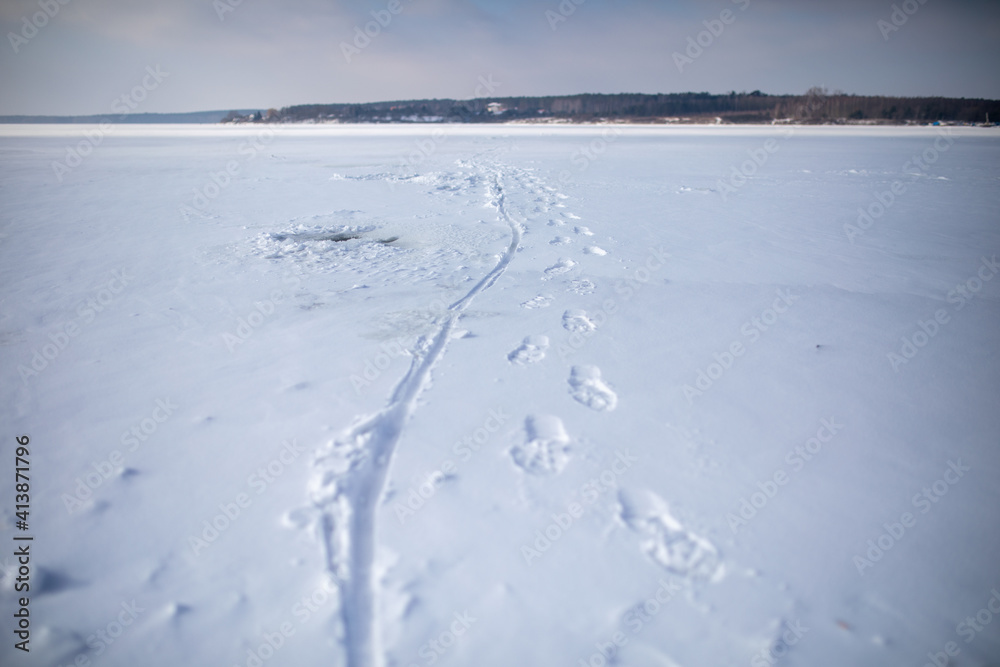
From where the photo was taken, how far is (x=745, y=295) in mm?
3666

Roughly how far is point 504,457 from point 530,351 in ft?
3.13

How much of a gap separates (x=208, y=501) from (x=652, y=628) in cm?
168

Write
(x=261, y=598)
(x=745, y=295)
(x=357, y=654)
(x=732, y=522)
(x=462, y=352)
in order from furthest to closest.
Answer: (x=745, y=295), (x=462, y=352), (x=732, y=522), (x=261, y=598), (x=357, y=654)

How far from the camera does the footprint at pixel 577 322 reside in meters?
3.08

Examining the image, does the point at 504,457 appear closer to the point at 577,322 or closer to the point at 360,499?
the point at 360,499

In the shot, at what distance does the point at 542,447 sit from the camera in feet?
6.68

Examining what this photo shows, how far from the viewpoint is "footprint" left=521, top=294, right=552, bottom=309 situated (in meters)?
3.45

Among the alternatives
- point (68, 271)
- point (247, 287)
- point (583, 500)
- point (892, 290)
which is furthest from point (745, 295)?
point (68, 271)

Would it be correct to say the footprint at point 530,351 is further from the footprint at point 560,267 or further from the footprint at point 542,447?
the footprint at point 560,267

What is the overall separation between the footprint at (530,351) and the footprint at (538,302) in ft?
1.69

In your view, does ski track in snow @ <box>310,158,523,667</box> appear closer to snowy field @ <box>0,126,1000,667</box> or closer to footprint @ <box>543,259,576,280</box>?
snowy field @ <box>0,126,1000,667</box>

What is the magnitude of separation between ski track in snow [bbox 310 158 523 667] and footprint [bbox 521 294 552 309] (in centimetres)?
100

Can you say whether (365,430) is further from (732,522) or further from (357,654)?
(732,522)

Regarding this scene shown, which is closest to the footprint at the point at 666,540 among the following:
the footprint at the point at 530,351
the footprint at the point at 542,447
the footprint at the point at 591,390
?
the footprint at the point at 542,447
